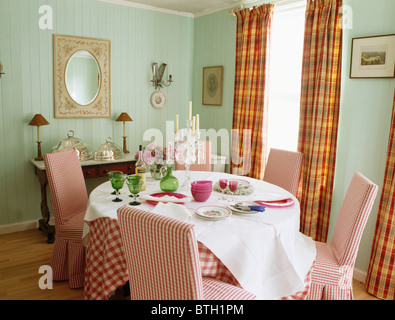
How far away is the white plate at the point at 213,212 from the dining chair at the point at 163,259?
39cm

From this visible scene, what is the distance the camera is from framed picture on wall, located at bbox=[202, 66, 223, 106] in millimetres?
4473

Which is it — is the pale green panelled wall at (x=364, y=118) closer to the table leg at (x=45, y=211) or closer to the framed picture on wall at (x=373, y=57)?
the framed picture on wall at (x=373, y=57)

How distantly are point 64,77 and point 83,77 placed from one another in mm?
220

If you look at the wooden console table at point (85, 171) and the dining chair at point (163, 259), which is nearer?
the dining chair at point (163, 259)

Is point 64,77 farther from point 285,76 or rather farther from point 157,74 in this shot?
point 285,76

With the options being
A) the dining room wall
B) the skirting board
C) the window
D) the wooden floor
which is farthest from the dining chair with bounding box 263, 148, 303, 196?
the skirting board

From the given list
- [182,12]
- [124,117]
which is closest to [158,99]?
[124,117]

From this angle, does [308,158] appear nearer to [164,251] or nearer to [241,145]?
[241,145]

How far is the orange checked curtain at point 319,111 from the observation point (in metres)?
3.10

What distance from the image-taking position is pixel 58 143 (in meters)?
3.79

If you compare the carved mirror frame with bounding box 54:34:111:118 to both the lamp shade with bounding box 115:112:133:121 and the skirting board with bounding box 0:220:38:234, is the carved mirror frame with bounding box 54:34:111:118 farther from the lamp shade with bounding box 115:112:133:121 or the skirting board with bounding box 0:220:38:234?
the skirting board with bounding box 0:220:38:234

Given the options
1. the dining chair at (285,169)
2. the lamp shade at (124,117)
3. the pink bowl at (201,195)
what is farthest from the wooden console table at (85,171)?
the pink bowl at (201,195)

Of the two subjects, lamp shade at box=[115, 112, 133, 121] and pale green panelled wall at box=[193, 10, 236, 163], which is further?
pale green panelled wall at box=[193, 10, 236, 163]

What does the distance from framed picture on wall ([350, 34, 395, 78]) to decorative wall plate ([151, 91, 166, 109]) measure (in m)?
2.43
